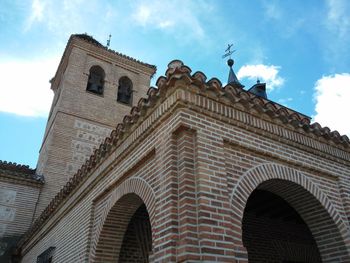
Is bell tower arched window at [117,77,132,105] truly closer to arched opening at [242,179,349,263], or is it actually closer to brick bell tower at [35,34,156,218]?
brick bell tower at [35,34,156,218]

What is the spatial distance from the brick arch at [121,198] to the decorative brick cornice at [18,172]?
8.14 metres

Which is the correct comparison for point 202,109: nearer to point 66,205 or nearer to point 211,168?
point 211,168

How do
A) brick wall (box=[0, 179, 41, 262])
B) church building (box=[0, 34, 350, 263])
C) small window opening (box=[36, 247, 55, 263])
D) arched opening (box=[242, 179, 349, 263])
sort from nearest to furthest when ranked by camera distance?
church building (box=[0, 34, 350, 263])
arched opening (box=[242, 179, 349, 263])
small window opening (box=[36, 247, 55, 263])
brick wall (box=[0, 179, 41, 262])

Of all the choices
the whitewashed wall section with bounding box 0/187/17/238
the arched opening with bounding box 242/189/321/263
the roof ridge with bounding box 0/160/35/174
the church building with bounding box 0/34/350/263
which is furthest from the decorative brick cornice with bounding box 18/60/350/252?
the roof ridge with bounding box 0/160/35/174

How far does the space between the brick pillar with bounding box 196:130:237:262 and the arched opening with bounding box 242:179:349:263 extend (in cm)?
133

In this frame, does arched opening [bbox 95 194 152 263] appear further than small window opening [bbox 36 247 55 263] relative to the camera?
No

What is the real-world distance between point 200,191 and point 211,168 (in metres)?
0.38

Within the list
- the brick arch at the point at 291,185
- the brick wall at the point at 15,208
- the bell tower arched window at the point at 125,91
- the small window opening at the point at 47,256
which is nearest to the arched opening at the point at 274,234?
the brick arch at the point at 291,185

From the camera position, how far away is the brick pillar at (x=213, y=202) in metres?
3.43

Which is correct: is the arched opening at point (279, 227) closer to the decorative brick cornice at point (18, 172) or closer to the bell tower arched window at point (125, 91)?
the decorative brick cornice at point (18, 172)

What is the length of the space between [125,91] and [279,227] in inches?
450

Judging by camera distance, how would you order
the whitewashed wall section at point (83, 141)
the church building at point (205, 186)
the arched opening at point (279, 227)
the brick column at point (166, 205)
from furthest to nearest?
the whitewashed wall section at point (83, 141) < the arched opening at point (279, 227) < the church building at point (205, 186) < the brick column at point (166, 205)

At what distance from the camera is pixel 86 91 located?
15.4 m

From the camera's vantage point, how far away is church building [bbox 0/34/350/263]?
3.69m
